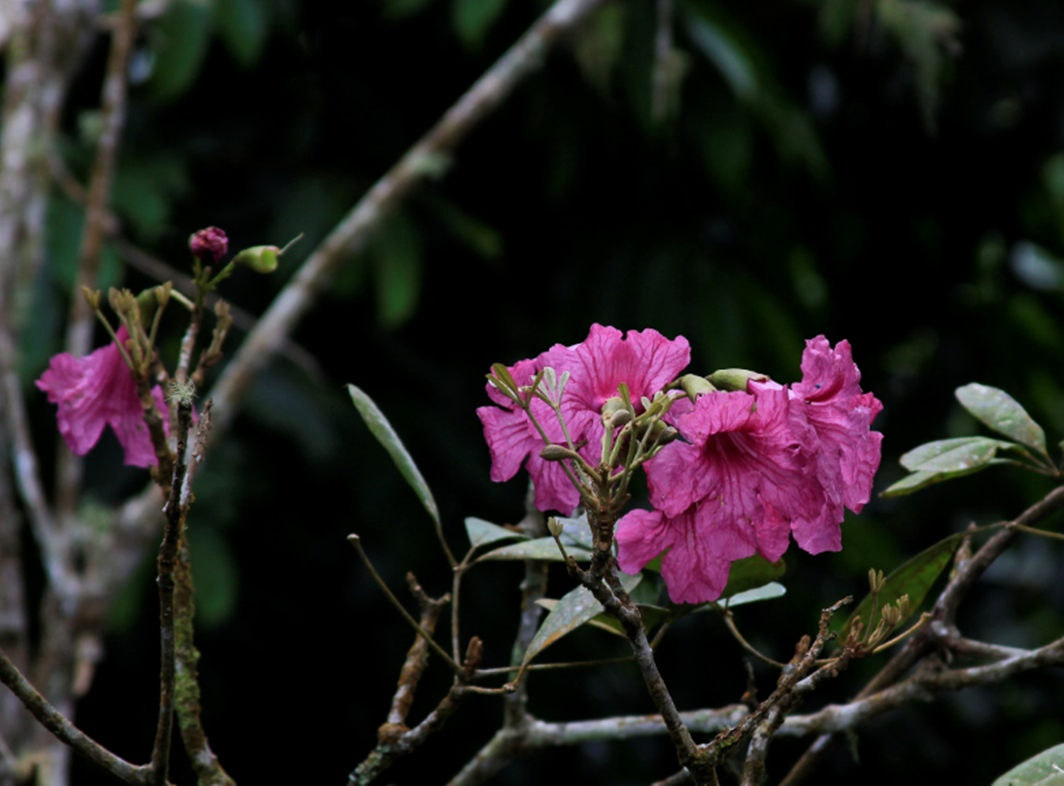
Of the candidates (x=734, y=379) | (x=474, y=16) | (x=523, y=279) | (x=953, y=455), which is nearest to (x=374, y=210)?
(x=474, y=16)

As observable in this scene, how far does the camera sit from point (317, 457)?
7.10 ft

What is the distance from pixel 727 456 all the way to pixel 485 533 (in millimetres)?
223

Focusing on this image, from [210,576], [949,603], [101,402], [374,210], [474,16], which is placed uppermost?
[474,16]

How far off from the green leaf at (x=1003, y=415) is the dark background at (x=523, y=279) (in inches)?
55.0

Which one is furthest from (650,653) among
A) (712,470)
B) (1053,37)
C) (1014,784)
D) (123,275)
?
(1053,37)

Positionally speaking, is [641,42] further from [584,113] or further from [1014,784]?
[1014,784]

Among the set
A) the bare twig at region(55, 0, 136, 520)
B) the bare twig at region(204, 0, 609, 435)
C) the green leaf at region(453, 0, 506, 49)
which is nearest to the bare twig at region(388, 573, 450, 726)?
the bare twig at region(204, 0, 609, 435)

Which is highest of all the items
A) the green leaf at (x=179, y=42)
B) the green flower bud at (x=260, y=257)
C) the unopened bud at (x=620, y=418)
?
the green leaf at (x=179, y=42)

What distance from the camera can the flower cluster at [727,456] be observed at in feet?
1.78

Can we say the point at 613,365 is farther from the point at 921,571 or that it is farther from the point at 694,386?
the point at 921,571

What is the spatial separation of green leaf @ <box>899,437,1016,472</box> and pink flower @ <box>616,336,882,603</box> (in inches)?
8.0

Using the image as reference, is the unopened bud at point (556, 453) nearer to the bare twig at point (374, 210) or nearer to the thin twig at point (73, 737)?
the thin twig at point (73, 737)

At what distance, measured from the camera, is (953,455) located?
771 mm

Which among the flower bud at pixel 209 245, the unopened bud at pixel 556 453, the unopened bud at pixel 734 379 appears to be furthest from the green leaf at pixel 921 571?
the flower bud at pixel 209 245
